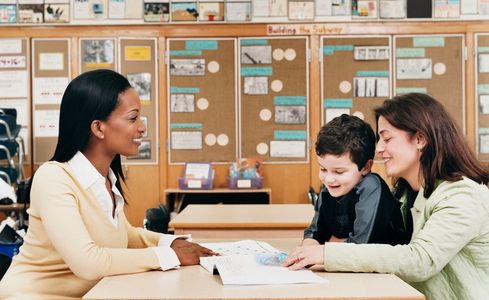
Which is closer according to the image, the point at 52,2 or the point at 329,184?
the point at 329,184

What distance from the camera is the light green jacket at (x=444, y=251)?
1656mm

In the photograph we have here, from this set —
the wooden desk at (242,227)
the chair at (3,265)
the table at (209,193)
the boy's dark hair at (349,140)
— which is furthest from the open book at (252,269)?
the table at (209,193)

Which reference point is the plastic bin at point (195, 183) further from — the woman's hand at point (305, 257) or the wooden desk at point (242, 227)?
the woman's hand at point (305, 257)

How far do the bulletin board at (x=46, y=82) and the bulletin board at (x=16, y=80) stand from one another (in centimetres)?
7

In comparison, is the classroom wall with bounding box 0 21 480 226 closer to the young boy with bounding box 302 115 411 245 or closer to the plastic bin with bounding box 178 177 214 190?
the plastic bin with bounding box 178 177 214 190

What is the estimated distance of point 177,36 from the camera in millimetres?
6172

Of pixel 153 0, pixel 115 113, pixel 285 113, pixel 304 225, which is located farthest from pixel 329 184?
pixel 153 0

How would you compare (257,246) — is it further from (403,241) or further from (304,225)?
(304,225)

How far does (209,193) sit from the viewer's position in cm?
619

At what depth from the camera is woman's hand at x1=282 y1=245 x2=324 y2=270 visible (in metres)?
1.70

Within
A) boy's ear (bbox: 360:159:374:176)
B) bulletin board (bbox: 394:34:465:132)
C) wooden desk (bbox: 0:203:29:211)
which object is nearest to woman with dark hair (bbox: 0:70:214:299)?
boy's ear (bbox: 360:159:374:176)

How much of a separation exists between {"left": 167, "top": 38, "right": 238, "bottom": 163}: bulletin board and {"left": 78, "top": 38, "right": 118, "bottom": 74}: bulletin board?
0.59 metres

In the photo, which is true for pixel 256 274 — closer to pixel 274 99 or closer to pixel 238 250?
pixel 238 250

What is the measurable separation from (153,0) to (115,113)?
4519mm
